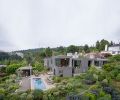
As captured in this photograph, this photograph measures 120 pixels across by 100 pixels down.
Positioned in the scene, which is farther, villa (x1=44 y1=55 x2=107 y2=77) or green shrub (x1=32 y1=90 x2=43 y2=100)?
villa (x1=44 y1=55 x2=107 y2=77)

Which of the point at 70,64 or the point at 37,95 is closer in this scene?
the point at 37,95

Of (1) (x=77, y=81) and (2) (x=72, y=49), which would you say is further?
(2) (x=72, y=49)

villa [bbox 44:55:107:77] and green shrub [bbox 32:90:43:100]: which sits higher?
villa [bbox 44:55:107:77]

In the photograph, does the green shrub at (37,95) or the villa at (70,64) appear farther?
the villa at (70,64)

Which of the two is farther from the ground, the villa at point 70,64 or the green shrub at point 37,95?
the villa at point 70,64

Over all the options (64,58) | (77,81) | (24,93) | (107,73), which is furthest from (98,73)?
(24,93)

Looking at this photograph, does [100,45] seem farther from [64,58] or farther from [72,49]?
[64,58]

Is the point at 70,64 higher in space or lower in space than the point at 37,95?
higher

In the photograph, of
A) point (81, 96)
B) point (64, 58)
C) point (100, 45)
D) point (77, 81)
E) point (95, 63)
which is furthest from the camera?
point (100, 45)
